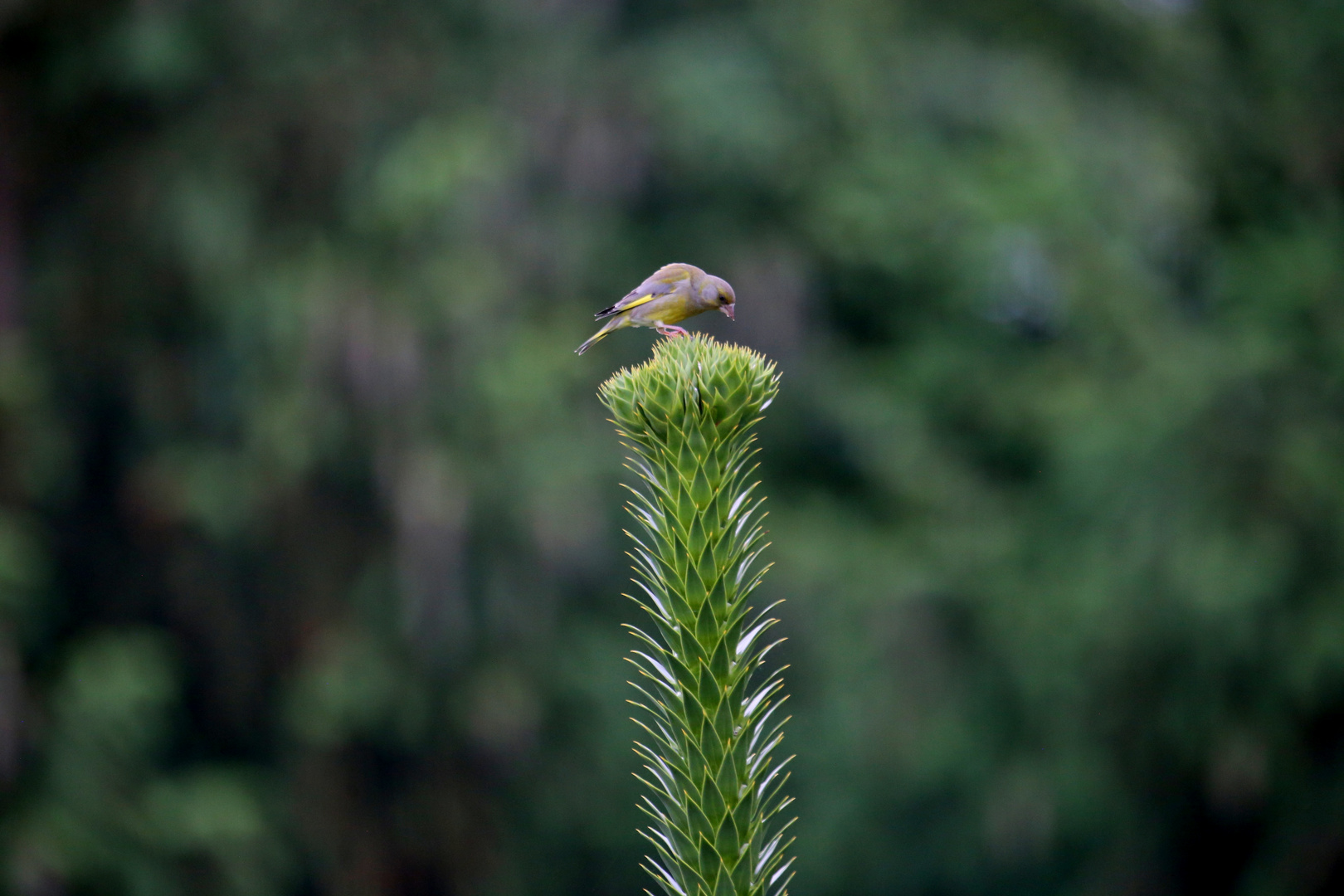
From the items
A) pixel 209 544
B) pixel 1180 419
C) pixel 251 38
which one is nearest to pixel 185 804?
pixel 209 544

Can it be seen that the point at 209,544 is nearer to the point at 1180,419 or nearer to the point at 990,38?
the point at 1180,419

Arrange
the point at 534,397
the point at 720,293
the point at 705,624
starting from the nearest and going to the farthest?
the point at 705,624
the point at 720,293
the point at 534,397

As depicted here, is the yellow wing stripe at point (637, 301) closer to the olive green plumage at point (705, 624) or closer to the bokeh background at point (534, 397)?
the olive green plumage at point (705, 624)

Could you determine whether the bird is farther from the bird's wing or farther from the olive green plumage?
the olive green plumage

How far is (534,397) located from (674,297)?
5.53 meters

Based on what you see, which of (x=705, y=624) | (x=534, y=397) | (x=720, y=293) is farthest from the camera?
(x=534, y=397)

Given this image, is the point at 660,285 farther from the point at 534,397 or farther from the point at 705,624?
the point at 534,397

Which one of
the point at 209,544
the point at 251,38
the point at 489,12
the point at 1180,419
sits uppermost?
the point at 489,12

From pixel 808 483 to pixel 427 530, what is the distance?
347cm

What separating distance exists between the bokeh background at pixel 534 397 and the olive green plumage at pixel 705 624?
16.7 ft

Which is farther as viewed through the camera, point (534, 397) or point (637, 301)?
point (534, 397)

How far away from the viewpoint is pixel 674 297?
7.08ft

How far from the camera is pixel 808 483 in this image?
9.67 metres

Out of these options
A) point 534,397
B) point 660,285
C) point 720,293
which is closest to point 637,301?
point 660,285
